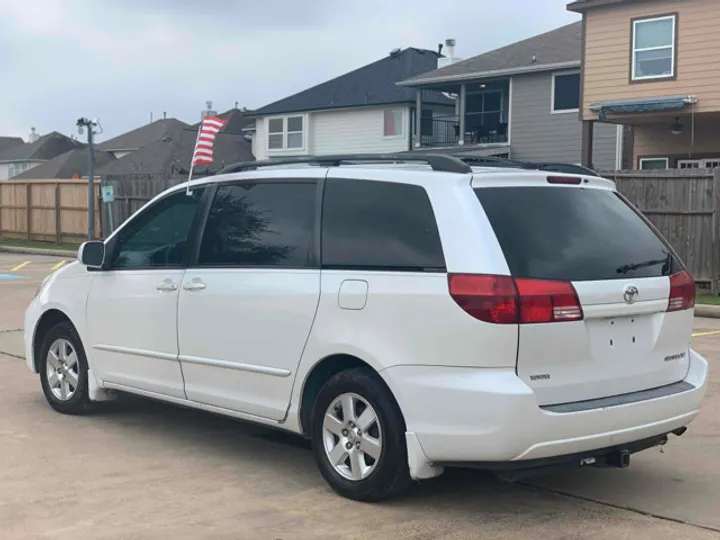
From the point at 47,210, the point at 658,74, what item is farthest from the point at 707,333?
the point at 47,210

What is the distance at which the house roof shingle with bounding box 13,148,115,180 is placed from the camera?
65625 mm

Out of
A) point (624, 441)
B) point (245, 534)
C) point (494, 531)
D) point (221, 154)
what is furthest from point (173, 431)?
point (221, 154)

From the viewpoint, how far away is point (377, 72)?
39312mm

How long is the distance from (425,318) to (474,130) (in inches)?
1148

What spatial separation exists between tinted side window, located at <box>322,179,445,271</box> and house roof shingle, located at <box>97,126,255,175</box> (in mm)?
44403

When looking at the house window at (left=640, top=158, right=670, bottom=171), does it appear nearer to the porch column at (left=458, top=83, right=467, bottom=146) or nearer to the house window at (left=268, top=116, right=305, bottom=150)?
the porch column at (left=458, top=83, right=467, bottom=146)

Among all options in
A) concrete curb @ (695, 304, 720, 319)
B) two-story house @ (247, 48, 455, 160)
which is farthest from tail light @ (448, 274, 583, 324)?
two-story house @ (247, 48, 455, 160)

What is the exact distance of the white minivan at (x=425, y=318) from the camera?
14.7 ft

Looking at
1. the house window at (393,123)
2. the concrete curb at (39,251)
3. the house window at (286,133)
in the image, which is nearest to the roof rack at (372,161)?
the concrete curb at (39,251)

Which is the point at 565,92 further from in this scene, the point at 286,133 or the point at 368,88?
the point at 286,133

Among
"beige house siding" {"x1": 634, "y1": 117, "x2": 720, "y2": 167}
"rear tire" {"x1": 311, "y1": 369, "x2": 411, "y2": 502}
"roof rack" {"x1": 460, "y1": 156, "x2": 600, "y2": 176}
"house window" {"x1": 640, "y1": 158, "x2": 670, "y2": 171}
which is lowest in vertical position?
"rear tire" {"x1": 311, "y1": 369, "x2": 411, "y2": 502}

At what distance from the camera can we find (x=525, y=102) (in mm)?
30188

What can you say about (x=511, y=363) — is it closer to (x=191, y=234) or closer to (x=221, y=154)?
(x=191, y=234)

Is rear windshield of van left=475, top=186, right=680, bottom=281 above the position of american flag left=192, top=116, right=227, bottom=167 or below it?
below
